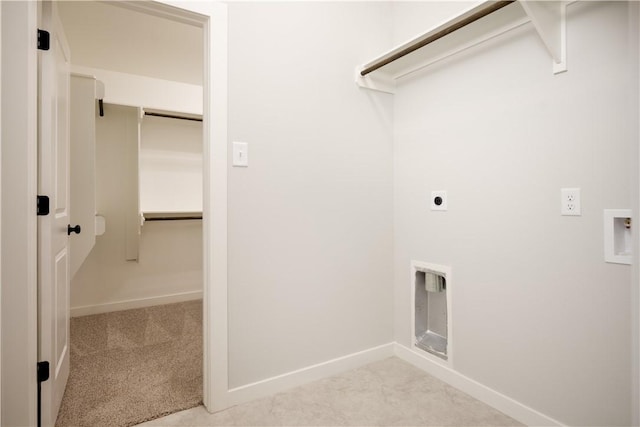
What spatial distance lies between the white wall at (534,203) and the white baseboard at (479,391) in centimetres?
4

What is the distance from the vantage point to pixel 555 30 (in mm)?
1379

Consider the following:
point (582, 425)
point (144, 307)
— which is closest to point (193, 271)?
point (144, 307)

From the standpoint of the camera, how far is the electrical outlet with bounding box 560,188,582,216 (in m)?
1.35

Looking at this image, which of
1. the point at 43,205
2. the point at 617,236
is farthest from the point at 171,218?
the point at 617,236

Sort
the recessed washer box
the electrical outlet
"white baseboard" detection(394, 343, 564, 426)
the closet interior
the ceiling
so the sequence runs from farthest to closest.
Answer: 1. the ceiling
2. the closet interior
3. "white baseboard" detection(394, 343, 564, 426)
4. the electrical outlet
5. the recessed washer box

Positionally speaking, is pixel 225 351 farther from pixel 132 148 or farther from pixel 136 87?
pixel 136 87

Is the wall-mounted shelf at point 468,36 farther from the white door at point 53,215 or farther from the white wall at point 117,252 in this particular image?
the white wall at point 117,252

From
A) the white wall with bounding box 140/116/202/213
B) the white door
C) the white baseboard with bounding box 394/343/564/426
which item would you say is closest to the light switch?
the white door

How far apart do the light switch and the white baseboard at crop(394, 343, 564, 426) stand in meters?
1.52

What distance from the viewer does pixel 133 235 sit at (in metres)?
3.15

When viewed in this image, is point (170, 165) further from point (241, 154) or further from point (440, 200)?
point (440, 200)

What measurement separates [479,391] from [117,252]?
10.3ft

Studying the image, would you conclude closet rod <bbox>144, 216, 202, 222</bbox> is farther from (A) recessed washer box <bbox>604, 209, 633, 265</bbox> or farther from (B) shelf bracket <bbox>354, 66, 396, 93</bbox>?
(A) recessed washer box <bbox>604, 209, 633, 265</bbox>

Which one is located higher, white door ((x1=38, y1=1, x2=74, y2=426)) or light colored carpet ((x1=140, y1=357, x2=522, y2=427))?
white door ((x1=38, y1=1, x2=74, y2=426))
